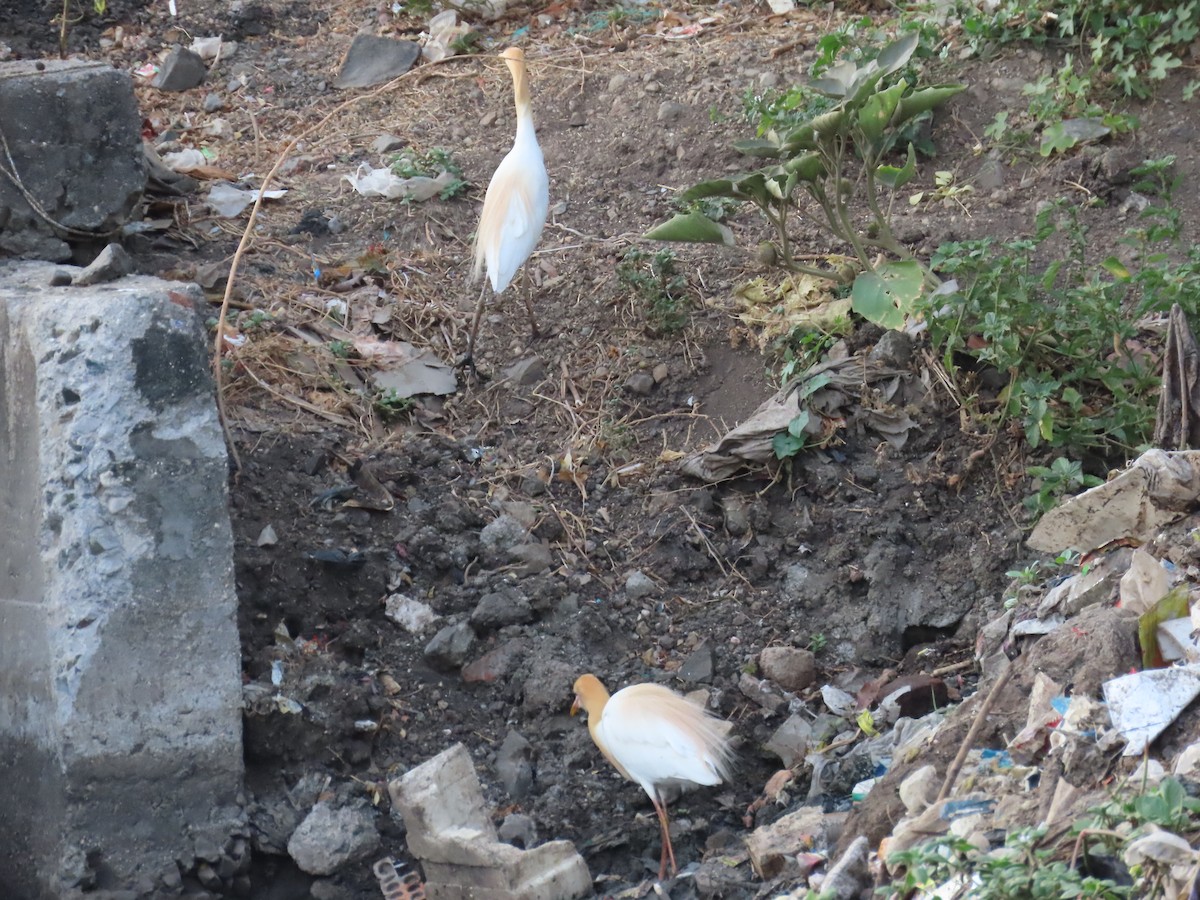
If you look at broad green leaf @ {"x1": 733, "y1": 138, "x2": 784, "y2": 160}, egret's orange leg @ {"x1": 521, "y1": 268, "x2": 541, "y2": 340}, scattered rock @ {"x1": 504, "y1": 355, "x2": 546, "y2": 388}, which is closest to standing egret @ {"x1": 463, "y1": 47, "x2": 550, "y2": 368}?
egret's orange leg @ {"x1": 521, "y1": 268, "x2": 541, "y2": 340}

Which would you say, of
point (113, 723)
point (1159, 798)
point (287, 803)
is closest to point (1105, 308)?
point (1159, 798)

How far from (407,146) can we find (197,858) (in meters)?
3.79

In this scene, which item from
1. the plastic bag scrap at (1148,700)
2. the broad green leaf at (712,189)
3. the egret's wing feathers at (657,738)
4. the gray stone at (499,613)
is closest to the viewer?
the plastic bag scrap at (1148,700)

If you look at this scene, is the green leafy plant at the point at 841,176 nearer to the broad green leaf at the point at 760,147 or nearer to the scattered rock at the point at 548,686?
the broad green leaf at the point at 760,147

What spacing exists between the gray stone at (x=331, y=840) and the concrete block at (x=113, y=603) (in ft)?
0.52

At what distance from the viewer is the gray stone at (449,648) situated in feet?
11.4

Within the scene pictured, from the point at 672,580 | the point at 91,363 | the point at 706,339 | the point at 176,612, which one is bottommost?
the point at 672,580

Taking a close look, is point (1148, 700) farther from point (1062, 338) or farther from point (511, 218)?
point (511, 218)

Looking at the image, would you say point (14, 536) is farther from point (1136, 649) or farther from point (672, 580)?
point (1136, 649)

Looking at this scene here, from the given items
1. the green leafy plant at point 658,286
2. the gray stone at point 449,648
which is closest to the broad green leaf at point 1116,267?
the green leafy plant at point 658,286

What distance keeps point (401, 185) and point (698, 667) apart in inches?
112

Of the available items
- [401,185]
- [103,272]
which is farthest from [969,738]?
[401,185]

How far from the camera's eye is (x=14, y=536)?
2.98 metres

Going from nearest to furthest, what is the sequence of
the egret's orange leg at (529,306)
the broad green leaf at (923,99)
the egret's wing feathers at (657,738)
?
the egret's wing feathers at (657,738) → the broad green leaf at (923,99) → the egret's orange leg at (529,306)
